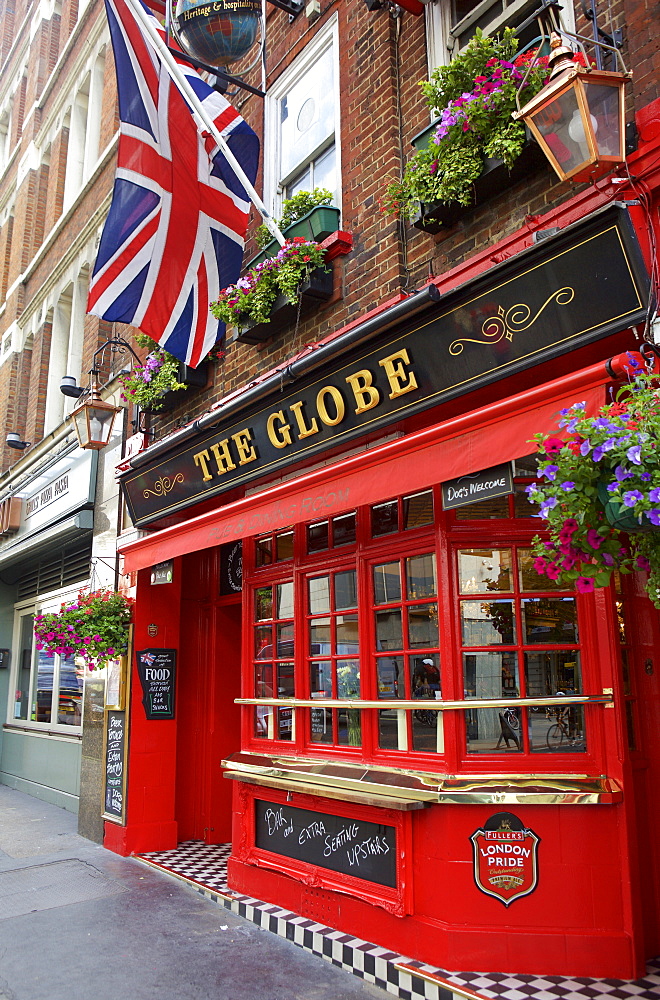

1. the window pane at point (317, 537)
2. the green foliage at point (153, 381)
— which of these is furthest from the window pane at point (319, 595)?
the green foliage at point (153, 381)

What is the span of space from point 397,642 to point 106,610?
429cm

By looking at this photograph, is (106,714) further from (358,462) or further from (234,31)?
(234,31)

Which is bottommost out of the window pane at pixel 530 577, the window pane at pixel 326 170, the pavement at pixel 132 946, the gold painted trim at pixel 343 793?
the pavement at pixel 132 946

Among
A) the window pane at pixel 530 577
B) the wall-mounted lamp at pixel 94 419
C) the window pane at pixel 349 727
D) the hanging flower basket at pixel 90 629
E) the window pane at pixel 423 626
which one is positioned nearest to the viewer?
the window pane at pixel 530 577

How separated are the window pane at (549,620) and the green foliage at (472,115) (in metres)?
2.76

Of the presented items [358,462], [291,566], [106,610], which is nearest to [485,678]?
[358,462]

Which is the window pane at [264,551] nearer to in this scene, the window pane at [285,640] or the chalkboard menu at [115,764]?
the window pane at [285,640]

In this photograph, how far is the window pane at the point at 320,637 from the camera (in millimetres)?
6434

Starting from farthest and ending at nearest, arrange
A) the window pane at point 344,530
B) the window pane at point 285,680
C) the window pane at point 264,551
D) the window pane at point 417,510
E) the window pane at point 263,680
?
1. the window pane at point 264,551
2. the window pane at point 263,680
3. the window pane at point 285,680
4. the window pane at point 344,530
5. the window pane at point 417,510

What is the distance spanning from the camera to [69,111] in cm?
1451

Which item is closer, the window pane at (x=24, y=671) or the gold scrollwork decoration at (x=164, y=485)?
the gold scrollwork decoration at (x=164, y=485)

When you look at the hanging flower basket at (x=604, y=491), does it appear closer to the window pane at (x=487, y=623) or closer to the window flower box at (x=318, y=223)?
the window pane at (x=487, y=623)

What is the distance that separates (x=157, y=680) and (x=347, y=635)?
3.53 meters

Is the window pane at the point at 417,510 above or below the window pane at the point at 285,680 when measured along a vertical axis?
above
